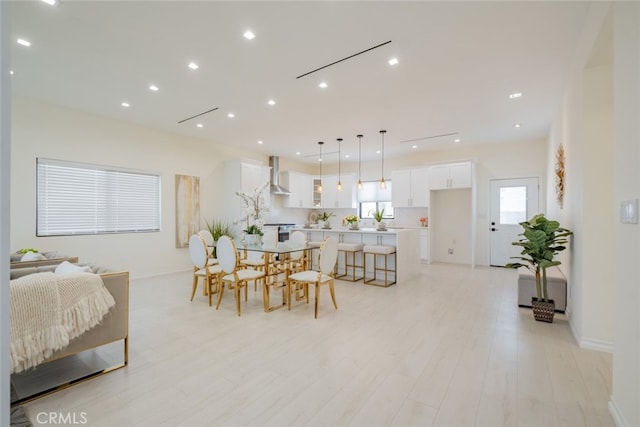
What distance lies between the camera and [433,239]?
7699 mm

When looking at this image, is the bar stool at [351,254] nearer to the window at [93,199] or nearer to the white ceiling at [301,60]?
the white ceiling at [301,60]

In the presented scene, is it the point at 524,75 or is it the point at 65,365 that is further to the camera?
the point at 524,75

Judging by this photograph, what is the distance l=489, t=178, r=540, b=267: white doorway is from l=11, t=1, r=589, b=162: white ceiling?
1735 millimetres

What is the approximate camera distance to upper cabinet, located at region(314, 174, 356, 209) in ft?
29.0

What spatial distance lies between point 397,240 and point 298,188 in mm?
4284

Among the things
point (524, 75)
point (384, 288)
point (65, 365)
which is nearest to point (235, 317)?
point (65, 365)

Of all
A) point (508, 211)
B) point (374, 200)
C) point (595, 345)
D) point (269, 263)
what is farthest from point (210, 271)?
point (508, 211)

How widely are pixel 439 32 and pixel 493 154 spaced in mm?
5133

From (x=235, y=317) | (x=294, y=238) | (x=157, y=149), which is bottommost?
(x=235, y=317)

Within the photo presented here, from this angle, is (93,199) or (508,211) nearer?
(93,199)

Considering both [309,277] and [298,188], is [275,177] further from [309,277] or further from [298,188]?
[309,277]

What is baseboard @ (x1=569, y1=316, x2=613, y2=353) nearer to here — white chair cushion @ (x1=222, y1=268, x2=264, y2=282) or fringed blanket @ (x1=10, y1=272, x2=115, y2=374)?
white chair cushion @ (x1=222, y1=268, x2=264, y2=282)

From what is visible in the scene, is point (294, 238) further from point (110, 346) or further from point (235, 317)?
point (110, 346)

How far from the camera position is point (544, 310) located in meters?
3.34
